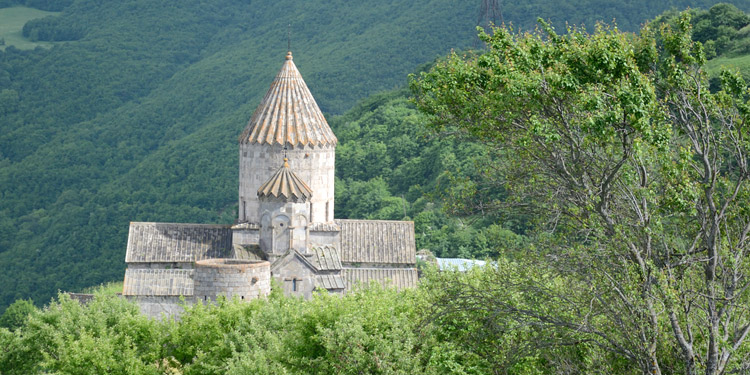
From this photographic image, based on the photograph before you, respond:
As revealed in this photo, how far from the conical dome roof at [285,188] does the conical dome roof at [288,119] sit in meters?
1.44

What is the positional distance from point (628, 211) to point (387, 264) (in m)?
16.2

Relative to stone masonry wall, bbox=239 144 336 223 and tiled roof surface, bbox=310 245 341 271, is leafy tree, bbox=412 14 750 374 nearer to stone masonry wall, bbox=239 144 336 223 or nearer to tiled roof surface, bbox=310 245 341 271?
tiled roof surface, bbox=310 245 341 271

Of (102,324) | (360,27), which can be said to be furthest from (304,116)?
(360,27)

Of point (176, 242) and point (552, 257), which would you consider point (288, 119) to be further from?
point (552, 257)

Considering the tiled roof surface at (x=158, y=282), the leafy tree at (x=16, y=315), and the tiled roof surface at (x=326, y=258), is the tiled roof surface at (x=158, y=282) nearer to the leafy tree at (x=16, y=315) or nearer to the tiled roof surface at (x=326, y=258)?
the tiled roof surface at (x=326, y=258)

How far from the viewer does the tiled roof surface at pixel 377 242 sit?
106 ft

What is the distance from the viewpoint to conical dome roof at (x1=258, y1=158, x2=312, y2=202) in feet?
98.9

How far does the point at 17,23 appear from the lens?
105 metres

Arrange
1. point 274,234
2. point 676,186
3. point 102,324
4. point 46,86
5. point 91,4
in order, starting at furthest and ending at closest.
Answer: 1. point 91,4
2. point 46,86
3. point 274,234
4. point 102,324
5. point 676,186

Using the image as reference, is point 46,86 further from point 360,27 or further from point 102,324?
point 102,324

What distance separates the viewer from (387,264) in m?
32.4

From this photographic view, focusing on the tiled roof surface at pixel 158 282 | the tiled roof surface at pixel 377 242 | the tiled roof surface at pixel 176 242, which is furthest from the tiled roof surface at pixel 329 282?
the tiled roof surface at pixel 158 282

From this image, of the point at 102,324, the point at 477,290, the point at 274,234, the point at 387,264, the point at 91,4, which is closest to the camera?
the point at 477,290

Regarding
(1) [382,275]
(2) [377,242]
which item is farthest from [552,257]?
(2) [377,242]
